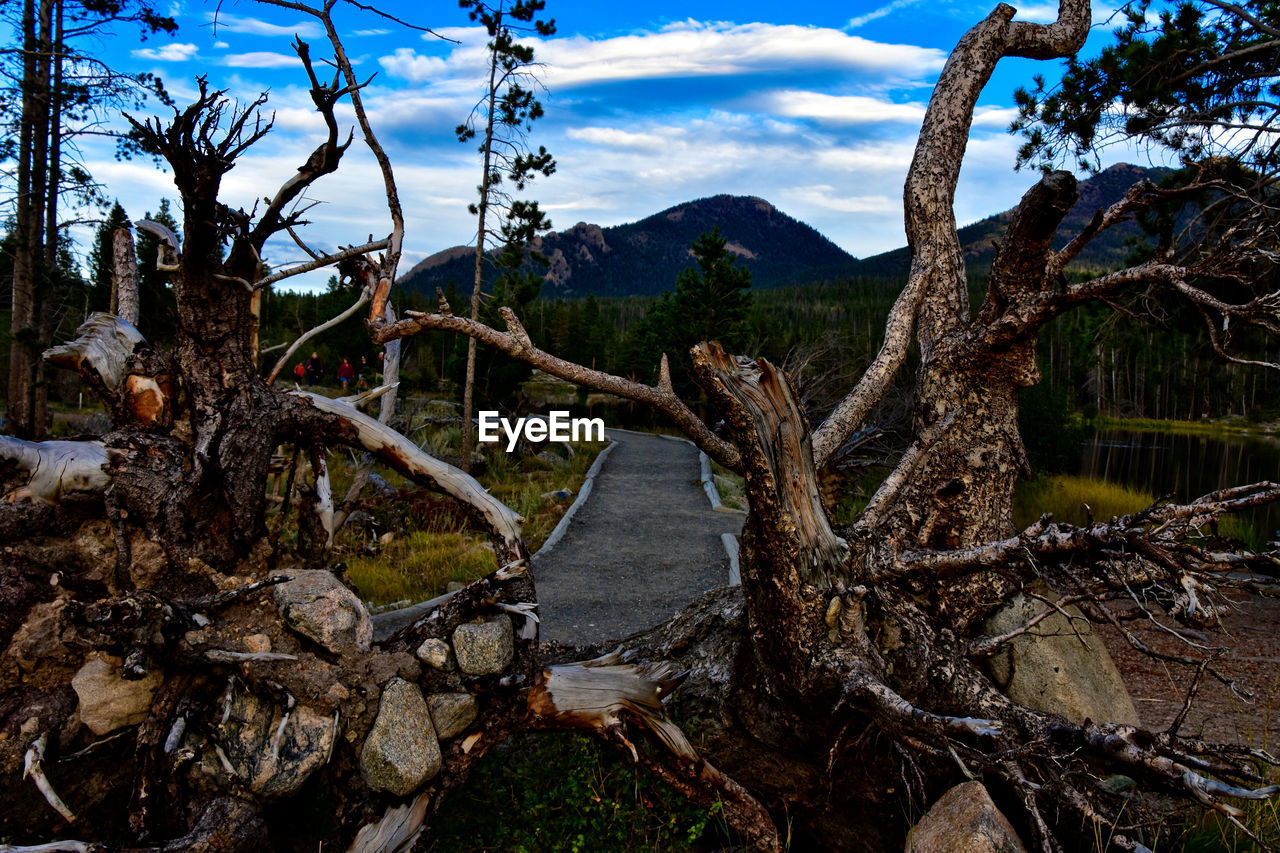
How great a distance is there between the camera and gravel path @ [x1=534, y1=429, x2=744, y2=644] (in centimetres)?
722

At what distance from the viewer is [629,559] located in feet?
31.2

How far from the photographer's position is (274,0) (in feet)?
17.5

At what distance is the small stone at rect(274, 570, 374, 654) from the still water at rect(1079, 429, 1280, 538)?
13051 mm

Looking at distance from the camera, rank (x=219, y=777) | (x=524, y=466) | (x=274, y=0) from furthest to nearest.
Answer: (x=524, y=466) → (x=274, y=0) → (x=219, y=777)

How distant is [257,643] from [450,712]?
870 millimetres

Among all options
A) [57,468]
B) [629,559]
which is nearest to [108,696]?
[57,468]

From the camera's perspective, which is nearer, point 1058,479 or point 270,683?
point 270,683

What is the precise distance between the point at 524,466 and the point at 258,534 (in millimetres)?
12929

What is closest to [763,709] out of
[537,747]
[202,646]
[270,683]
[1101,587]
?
[537,747]

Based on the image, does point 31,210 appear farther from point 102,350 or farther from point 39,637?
point 39,637

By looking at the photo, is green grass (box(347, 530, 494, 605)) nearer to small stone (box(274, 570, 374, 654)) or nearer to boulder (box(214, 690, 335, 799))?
small stone (box(274, 570, 374, 654))

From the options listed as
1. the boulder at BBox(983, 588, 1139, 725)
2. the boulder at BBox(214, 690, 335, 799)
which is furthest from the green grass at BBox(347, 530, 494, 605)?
the boulder at BBox(983, 588, 1139, 725)

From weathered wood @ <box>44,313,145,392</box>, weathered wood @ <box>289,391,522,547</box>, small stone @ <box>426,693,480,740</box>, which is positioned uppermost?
weathered wood @ <box>44,313,145,392</box>

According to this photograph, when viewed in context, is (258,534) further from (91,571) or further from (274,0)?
(274,0)
